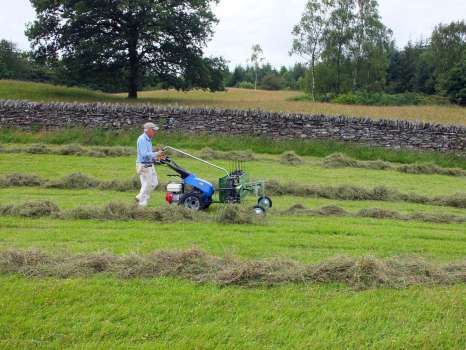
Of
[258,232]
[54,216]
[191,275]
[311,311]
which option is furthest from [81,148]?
[311,311]

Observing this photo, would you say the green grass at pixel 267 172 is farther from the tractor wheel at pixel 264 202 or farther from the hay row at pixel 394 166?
the tractor wheel at pixel 264 202

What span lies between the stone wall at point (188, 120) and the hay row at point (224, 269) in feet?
53.6

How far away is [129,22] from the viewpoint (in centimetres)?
3384

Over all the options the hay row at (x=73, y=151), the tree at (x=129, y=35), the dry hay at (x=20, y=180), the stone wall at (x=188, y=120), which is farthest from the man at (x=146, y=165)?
the tree at (x=129, y=35)

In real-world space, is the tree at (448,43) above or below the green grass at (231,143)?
above

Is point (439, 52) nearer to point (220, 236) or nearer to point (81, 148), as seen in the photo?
point (81, 148)

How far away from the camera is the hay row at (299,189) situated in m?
13.5

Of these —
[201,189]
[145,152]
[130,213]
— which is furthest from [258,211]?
[145,152]

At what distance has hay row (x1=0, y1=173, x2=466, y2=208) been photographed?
13461 mm

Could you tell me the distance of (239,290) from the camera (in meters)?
6.24

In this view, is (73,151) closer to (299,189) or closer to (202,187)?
(299,189)

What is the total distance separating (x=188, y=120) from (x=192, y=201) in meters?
12.6

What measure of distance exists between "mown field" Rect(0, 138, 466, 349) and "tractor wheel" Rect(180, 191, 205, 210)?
979mm

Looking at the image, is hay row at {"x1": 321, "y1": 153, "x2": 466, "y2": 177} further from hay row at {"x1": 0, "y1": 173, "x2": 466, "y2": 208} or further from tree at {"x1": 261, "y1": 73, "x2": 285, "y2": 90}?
tree at {"x1": 261, "y1": 73, "x2": 285, "y2": 90}
